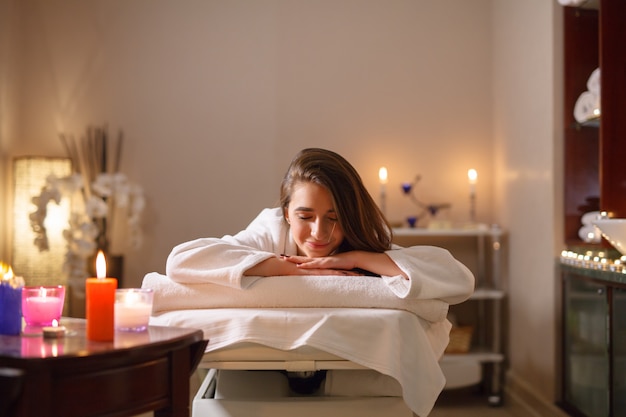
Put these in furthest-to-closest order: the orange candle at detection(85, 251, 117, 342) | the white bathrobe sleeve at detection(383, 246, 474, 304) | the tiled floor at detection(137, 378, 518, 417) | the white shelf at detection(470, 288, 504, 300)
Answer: the white shelf at detection(470, 288, 504, 300) < the tiled floor at detection(137, 378, 518, 417) < the white bathrobe sleeve at detection(383, 246, 474, 304) < the orange candle at detection(85, 251, 117, 342)

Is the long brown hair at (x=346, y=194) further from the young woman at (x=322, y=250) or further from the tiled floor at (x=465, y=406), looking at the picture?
the tiled floor at (x=465, y=406)

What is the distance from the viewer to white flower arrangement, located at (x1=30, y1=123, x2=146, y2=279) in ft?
11.1

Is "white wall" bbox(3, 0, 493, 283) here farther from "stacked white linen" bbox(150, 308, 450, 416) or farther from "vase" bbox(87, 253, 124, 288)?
"stacked white linen" bbox(150, 308, 450, 416)

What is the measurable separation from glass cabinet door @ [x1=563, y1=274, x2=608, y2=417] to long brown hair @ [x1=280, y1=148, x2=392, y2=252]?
3.65 feet

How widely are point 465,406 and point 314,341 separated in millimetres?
2225

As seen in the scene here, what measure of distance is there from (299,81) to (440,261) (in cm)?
239

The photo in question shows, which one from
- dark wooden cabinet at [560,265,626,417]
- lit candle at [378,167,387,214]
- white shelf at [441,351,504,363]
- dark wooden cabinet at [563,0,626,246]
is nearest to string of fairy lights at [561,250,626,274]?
dark wooden cabinet at [560,265,626,417]

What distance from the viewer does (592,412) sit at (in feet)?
8.16

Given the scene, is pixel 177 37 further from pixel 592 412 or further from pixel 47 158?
pixel 592 412

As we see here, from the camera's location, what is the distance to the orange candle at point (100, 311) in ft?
3.40

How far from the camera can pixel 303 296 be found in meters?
1.35

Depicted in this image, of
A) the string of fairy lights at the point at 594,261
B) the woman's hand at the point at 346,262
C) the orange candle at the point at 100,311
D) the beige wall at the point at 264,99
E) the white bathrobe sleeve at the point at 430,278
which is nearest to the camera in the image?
the orange candle at the point at 100,311

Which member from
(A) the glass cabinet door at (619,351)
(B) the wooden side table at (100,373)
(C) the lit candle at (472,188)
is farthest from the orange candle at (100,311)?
(C) the lit candle at (472,188)

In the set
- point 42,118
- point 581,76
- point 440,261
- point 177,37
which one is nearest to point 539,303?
point 581,76
